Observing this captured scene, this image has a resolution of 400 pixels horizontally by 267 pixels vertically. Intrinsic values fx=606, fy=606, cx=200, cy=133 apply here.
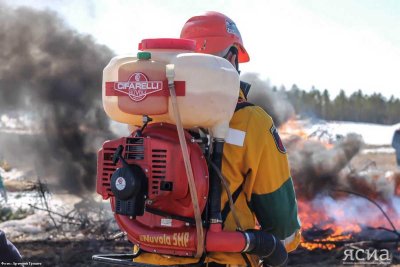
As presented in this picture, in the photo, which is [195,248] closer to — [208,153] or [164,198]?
[164,198]

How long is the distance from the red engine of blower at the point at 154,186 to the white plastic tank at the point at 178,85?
0.42 ft

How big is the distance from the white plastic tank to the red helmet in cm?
37

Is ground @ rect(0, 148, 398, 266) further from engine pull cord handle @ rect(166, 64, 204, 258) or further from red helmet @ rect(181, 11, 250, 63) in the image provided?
engine pull cord handle @ rect(166, 64, 204, 258)

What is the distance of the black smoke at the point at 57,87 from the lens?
13.7 meters

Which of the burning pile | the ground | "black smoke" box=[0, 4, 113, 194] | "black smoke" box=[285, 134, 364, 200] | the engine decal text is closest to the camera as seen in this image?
the engine decal text

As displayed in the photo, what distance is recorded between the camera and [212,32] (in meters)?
3.15

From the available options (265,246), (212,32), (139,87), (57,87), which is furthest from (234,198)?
(57,87)

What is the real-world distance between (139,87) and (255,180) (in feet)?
2.30

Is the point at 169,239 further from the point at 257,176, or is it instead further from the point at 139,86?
the point at 139,86

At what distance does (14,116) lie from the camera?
52.5ft

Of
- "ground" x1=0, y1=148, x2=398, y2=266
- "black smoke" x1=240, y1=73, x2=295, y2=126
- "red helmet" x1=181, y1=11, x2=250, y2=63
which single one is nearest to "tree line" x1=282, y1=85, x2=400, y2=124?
"black smoke" x1=240, y1=73, x2=295, y2=126

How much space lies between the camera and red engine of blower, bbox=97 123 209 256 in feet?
8.75

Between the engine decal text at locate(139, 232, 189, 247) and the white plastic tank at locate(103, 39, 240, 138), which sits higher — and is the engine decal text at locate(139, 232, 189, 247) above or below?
below

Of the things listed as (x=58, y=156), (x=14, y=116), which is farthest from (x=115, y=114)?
(x=14, y=116)
